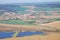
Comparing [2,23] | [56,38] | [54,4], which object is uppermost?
[54,4]

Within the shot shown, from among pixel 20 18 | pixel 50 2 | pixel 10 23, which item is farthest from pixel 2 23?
pixel 50 2

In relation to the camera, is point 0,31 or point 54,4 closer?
point 0,31

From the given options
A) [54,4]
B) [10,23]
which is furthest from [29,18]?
[54,4]

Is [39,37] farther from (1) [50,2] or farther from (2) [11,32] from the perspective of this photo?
(1) [50,2]

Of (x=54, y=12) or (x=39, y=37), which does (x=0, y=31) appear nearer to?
(x=39, y=37)

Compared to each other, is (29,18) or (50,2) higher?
(50,2)

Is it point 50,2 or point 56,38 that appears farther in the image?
point 50,2

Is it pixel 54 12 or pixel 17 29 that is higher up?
pixel 54 12

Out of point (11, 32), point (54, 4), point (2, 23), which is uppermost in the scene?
point (54, 4)
